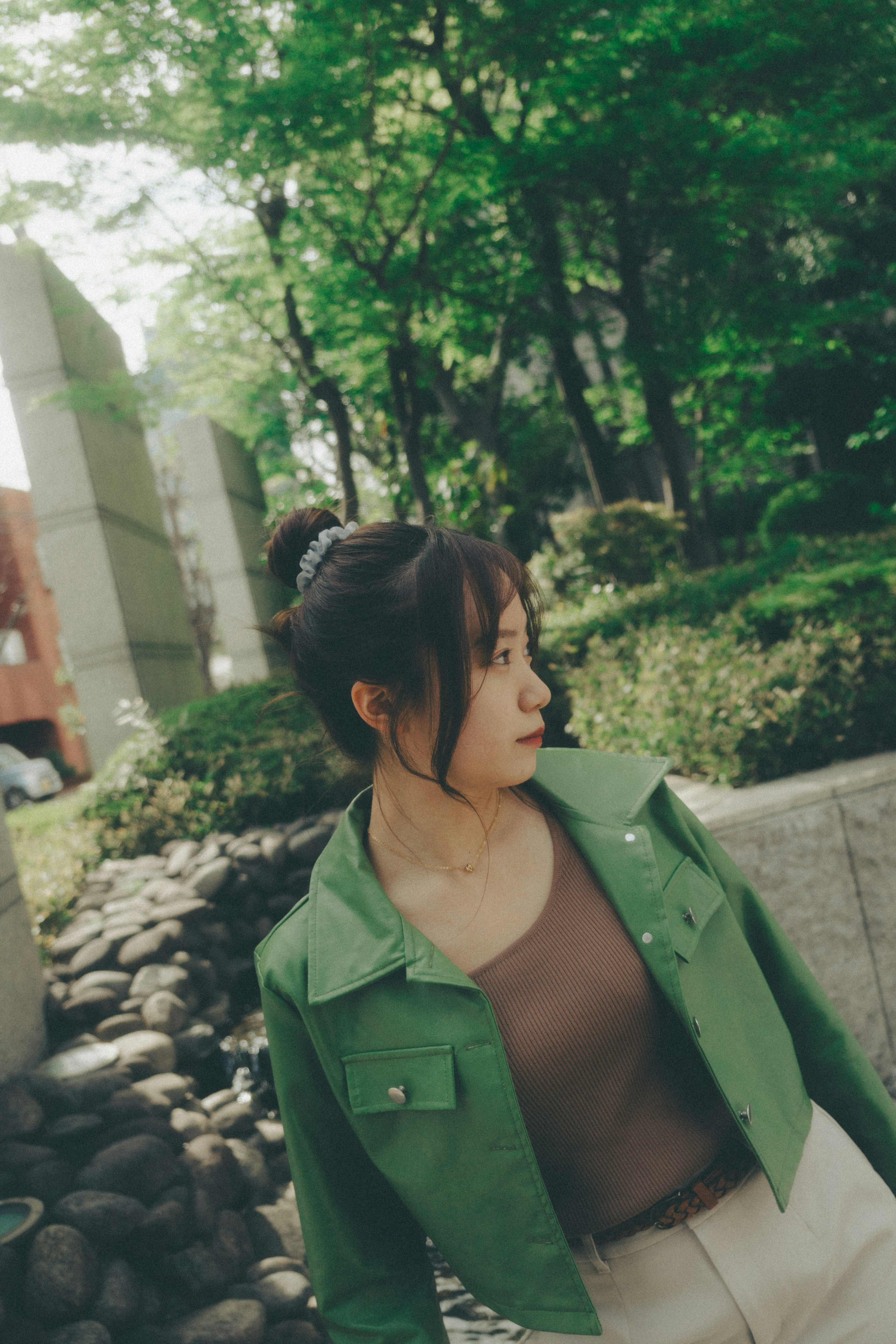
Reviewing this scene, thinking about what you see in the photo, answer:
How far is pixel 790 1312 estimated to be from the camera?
4.58 feet

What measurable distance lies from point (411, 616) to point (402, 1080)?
681 millimetres

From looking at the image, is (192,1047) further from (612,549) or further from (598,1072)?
(612,549)

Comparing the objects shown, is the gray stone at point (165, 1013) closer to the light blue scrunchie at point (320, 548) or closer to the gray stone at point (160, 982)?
the gray stone at point (160, 982)

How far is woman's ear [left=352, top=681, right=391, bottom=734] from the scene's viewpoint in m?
1.50

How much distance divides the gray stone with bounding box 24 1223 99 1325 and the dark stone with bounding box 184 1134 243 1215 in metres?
0.53

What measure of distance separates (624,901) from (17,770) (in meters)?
21.4

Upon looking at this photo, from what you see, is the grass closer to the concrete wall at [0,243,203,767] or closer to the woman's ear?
the concrete wall at [0,243,203,767]

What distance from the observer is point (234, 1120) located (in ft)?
12.9

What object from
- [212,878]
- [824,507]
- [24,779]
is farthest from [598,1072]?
[24,779]

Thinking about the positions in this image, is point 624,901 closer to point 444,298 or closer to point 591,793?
point 591,793

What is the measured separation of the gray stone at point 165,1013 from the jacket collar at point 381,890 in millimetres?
3364

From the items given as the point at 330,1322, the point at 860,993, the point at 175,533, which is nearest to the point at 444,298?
the point at 860,993

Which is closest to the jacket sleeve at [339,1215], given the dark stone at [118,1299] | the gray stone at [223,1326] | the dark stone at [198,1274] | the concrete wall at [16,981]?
the gray stone at [223,1326]

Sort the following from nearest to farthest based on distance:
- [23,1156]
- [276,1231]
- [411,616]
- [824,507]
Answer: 1. [411,616]
2. [23,1156]
3. [276,1231]
4. [824,507]
